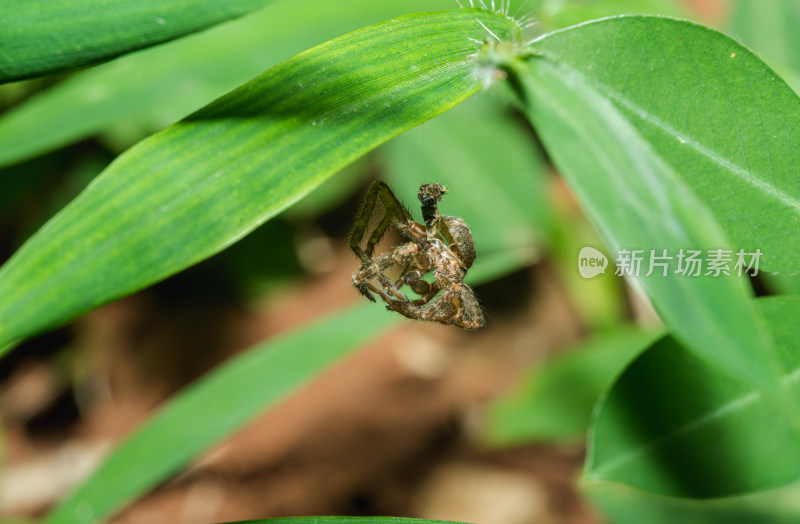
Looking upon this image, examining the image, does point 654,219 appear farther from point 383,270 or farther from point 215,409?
point 215,409

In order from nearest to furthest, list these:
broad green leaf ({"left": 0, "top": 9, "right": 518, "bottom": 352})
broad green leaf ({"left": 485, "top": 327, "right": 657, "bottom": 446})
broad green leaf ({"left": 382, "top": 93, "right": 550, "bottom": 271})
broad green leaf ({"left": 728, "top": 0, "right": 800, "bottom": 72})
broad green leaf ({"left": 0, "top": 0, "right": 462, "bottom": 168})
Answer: broad green leaf ({"left": 0, "top": 9, "right": 518, "bottom": 352}) < broad green leaf ({"left": 0, "top": 0, "right": 462, "bottom": 168}) < broad green leaf ({"left": 728, "top": 0, "right": 800, "bottom": 72}) < broad green leaf ({"left": 485, "top": 327, "right": 657, "bottom": 446}) < broad green leaf ({"left": 382, "top": 93, "right": 550, "bottom": 271})

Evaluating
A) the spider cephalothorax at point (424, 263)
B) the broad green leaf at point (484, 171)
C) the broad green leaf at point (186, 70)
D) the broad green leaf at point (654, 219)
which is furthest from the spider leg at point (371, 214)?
the broad green leaf at point (484, 171)

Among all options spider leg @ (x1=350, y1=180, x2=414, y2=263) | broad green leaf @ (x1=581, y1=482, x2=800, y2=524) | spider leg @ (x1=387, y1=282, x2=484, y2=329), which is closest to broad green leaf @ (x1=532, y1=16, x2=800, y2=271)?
spider leg @ (x1=350, y1=180, x2=414, y2=263)

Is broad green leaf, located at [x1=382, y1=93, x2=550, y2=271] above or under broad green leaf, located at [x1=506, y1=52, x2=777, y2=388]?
above

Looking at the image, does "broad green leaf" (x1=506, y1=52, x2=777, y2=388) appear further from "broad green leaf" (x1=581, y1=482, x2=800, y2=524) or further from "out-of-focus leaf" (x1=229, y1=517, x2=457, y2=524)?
"broad green leaf" (x1=581, y1=482, x2=800, y2=524)

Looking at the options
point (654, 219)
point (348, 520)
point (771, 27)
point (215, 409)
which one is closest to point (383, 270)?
point (348, 520)

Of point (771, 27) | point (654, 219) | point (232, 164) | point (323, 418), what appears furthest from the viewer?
point (323, 418)
